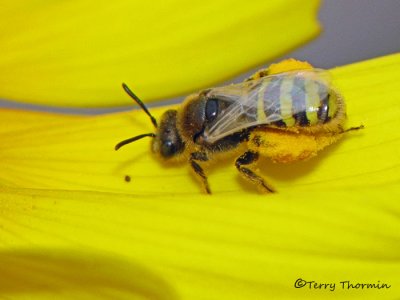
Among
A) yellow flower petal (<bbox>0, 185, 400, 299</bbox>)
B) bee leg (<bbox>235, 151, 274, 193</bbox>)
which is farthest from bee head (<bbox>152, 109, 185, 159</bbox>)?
yellow flower petal (<bbox>0, 185, 400, 299</bbox>)

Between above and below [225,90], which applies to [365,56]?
below

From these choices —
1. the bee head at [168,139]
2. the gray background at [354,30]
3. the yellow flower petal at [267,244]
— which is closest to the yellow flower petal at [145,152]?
the bee head at [168,139]

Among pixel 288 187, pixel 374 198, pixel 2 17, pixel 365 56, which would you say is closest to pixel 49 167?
pixel 2 17

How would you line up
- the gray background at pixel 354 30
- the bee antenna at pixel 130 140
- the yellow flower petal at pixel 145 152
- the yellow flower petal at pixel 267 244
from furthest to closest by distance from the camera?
the gray background at pixel 354 30
the bee antenna at pixel 130 140
the yellow flower petal at pixel 145 152
the yellow flower petal at pixel 267 244

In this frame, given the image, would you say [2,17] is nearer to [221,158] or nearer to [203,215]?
[221,158]

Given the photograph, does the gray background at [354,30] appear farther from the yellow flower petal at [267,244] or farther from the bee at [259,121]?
the yellow flower petal at [267,244]

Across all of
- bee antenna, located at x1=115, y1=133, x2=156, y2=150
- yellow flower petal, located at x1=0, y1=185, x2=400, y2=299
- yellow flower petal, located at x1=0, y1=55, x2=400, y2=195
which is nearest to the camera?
yellow flower petal, located at x1=0, y1=185, x2=400, y2=299

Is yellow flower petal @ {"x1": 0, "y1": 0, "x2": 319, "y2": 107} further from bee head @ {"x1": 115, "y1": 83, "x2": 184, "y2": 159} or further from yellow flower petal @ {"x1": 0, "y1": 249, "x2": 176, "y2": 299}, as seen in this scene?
yellow flower petal @ {"x1": 0, "y1": 249, "x2": 176, "y2": 299}
